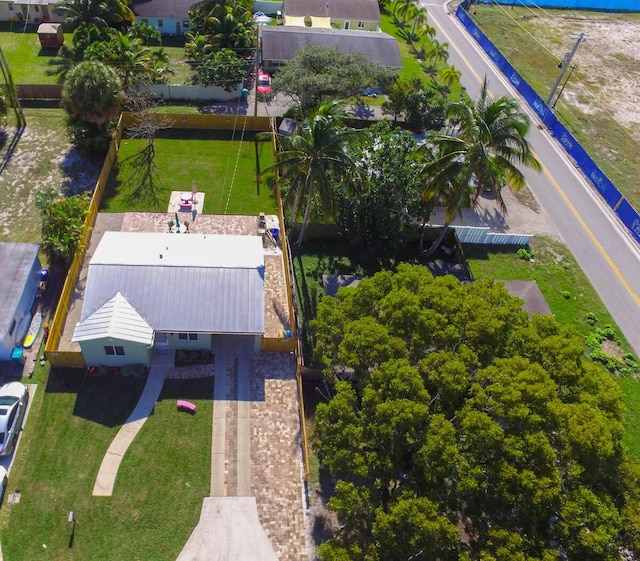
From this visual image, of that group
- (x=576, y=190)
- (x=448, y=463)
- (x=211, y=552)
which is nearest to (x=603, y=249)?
(x=576, y=190)

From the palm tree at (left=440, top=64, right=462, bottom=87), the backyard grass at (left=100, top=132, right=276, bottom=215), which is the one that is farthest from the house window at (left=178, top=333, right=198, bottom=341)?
the palm tree at (left=440, top=64, right=462, bottom=87)

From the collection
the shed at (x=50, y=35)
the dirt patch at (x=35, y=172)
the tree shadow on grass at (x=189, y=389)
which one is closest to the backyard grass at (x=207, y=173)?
the dirt patch at (x=35, y=172)

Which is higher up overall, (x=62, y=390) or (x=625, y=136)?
(x=625, y=136)

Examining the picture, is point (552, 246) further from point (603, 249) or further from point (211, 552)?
point (211, 552)

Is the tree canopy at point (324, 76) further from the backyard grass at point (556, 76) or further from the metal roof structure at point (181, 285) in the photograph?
the backyard grass at point (556, 76)

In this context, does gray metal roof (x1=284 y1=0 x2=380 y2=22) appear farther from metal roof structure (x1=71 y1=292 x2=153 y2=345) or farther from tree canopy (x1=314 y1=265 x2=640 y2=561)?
tree canopy (x1=314 y1=265 x2=640 y2=561)

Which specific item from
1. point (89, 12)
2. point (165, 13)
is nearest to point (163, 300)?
point (89, 12)
